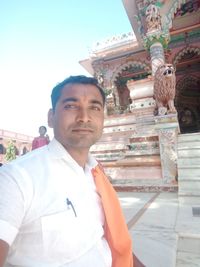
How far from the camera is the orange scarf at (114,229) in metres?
0.84

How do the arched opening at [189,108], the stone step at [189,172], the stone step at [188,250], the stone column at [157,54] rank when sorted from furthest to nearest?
the arched opening at [189,108] → the stone column at [157,54] → the stone step at [189,172] → the stone step at [188,250]

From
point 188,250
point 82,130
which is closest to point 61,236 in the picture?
point 82,130

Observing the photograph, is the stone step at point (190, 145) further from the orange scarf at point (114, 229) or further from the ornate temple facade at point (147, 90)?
the orange scarf at point (114, 229)

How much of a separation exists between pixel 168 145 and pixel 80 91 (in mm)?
3640

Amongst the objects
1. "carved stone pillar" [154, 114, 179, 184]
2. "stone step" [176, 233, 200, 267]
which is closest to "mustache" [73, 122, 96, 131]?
"stone step" [176, 233, 200, 267]

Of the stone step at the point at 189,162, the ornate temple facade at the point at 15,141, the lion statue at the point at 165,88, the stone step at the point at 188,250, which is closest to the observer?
the stone step at the point at 188,250

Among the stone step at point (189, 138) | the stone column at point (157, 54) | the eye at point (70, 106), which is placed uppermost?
the stone column at point (157, 54)

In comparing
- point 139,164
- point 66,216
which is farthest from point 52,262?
point 139,164

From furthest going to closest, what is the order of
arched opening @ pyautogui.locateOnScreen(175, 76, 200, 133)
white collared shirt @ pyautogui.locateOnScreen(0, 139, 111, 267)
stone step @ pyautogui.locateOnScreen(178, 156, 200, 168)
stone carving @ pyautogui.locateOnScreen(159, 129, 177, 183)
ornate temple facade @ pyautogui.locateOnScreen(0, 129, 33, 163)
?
ornate temple facade @ pyautogui.locateOnScreen(0, 129, 33, 163) < arched opening @ pyautogui.locateOnScreen(175, 76, 200, 133) < stone carving @ pyautogui.locateOnScreen(159, 129, 177, 183) < stone step @ pyautogui.locateOnScreen(178, 156, 200, 168) < white collared shirt @ pyautogui.locateOnScreen(0, 139, 111, 267)

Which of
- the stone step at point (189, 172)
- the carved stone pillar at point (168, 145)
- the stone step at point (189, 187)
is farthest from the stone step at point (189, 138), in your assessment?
the stone step at point (189, 187)

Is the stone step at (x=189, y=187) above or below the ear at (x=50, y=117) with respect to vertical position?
below

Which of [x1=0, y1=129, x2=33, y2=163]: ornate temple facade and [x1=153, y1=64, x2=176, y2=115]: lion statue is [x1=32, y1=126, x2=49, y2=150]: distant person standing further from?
[x1=0, y1=129, x2=33, y2=163]: ornate temple facade

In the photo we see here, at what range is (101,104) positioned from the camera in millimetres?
983

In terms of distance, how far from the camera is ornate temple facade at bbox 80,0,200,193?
4352mm
